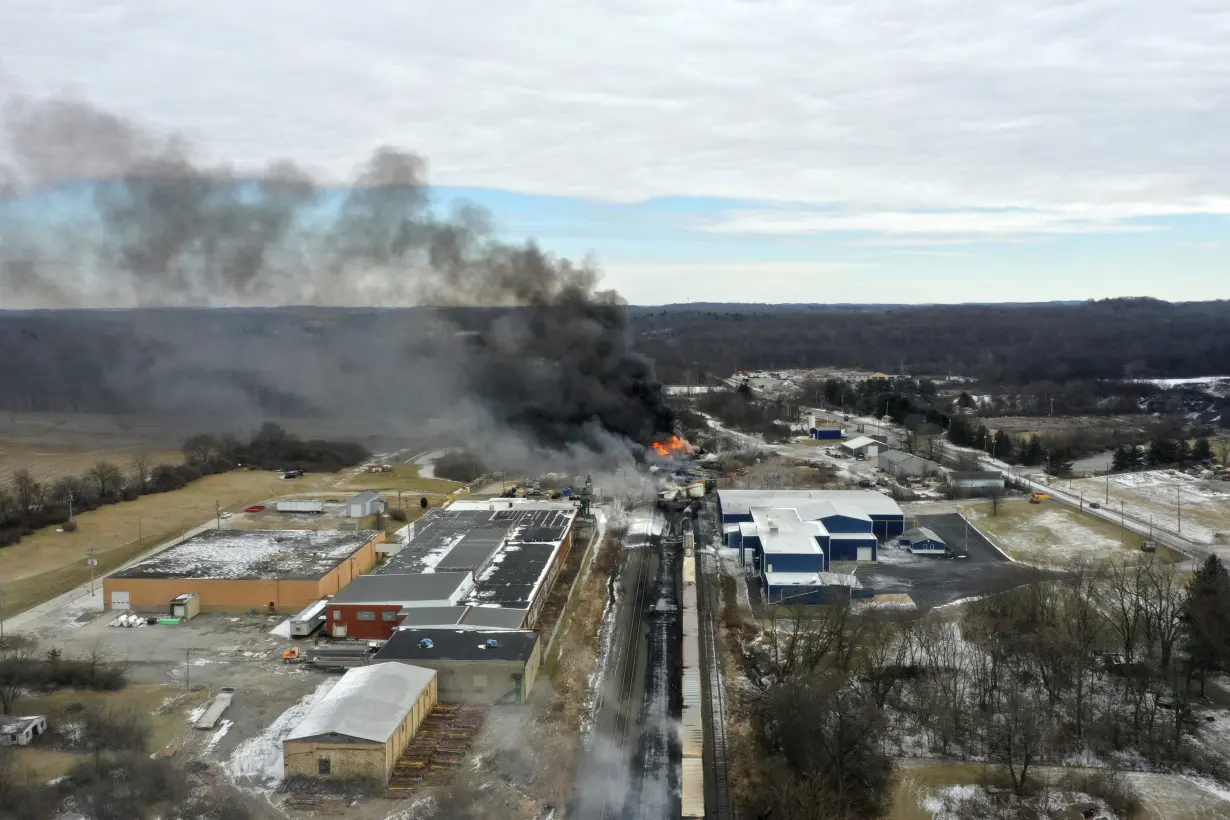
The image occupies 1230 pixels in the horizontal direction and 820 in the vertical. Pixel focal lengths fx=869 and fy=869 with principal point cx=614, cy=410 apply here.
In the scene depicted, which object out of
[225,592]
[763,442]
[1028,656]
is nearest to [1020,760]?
[1028,656]

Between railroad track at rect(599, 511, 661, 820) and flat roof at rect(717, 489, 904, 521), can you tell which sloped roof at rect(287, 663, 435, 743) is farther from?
flat roof at rect(717, 489, 904, 521)

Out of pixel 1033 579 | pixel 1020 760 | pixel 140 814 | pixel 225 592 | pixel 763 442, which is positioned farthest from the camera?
pixel 763 442

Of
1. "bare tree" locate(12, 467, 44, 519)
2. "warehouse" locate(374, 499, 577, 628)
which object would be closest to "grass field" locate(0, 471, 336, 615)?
"bare tree" locate(12, 467, 44, 519)

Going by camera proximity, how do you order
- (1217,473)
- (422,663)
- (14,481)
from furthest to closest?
1. (1217,473)
2. (14,481)
3. (422,663)

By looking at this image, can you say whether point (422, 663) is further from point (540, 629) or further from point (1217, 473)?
point (1217, 473)

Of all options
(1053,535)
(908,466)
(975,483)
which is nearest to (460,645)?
(1053,535)
